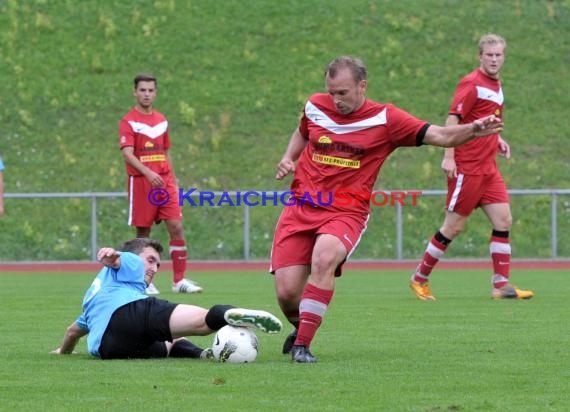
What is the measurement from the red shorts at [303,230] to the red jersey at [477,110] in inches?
183

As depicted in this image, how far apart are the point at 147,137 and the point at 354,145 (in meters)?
7.01

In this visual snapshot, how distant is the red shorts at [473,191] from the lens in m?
13.6

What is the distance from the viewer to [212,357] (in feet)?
27.5

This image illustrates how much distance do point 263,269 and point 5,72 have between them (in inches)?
Answer: 508

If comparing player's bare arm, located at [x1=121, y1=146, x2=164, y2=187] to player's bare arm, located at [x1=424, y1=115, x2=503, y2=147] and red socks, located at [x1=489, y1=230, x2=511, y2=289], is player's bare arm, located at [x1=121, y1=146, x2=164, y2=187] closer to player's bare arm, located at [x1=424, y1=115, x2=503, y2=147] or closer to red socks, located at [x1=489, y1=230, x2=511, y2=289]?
A: red socks, located at [x1=489, y1=230, x2=511, y2=289]

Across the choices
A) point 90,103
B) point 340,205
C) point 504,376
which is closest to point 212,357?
point 340,205

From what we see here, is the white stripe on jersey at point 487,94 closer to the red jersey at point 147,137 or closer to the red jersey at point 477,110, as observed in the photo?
the red jersey at point 477,110

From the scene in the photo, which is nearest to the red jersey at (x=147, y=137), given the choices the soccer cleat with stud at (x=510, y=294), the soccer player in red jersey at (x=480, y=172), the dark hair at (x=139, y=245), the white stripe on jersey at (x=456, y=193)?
the soccer player in red jersey at (x=480, y=172)

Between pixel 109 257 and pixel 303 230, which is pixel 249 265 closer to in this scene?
pixel 303 230

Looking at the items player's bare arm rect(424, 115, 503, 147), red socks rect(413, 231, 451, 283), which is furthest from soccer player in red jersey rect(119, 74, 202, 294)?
player's bare arm rect(424, 115, 503, 147)

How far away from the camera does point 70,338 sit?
8.71 meters

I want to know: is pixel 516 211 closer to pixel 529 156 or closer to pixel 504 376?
pixel 529 156

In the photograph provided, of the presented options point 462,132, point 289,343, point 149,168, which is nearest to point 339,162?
point 462,132

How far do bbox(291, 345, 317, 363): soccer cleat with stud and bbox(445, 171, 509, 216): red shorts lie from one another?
18.5 ft
